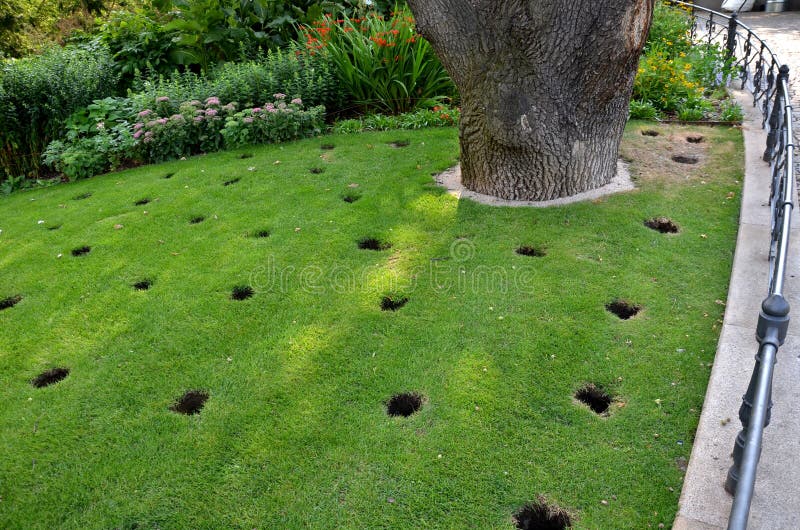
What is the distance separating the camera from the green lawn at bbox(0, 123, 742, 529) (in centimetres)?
285

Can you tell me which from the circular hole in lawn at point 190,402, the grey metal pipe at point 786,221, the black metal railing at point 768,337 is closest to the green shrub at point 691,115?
the black metal railing at point 768,337

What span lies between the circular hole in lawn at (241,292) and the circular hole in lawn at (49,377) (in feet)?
4.09

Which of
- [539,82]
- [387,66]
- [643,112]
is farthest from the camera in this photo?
[387,66]

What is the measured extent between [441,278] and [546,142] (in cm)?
174

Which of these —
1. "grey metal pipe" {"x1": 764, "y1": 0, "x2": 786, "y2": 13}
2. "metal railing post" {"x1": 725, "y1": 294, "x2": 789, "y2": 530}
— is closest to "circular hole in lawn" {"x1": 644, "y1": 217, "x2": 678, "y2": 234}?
"metal railing post" {"x1": 725, "y1": 294, "x2": 789, "y2": 530}

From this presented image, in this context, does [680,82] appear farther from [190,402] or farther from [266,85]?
[190,402]

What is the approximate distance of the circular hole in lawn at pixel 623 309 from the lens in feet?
13.0

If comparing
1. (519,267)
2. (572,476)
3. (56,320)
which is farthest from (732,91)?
(56,320)

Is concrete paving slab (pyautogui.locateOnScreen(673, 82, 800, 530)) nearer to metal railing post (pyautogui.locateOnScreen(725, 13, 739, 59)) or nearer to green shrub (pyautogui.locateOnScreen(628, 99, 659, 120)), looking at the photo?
green shrub (pyautogui.locateOnScreen(628, 99, 659, 120))

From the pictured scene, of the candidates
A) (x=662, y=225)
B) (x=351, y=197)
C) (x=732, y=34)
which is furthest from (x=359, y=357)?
(x=732, y=34)

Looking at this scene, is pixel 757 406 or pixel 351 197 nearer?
pixel 757 406

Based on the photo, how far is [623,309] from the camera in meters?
4.02

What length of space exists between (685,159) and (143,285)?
5.64m

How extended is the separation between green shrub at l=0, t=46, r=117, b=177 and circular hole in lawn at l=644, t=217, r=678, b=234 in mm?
8082
